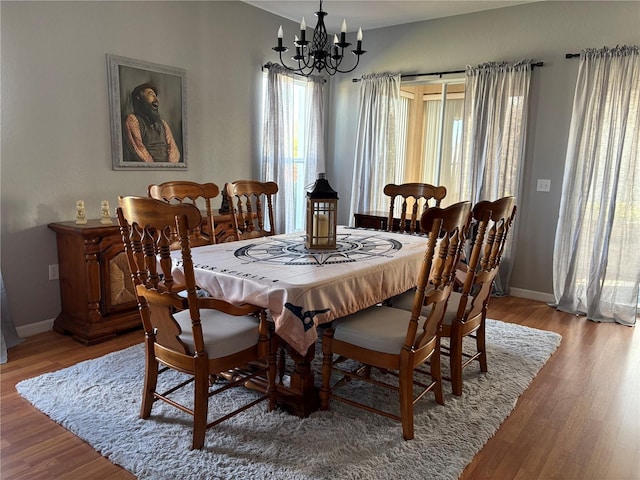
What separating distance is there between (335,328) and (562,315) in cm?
280

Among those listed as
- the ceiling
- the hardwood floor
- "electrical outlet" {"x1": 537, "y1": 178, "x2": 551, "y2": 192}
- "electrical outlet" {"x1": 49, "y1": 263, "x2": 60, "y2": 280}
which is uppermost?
the ceiling

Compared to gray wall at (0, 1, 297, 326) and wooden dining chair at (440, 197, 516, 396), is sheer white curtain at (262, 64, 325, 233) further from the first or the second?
wooden dining chair at (440, 197, 516, 396)

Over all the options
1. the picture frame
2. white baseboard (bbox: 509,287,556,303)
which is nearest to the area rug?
the picture frame

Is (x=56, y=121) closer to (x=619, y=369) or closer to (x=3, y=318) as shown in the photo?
(x=3, y=318)

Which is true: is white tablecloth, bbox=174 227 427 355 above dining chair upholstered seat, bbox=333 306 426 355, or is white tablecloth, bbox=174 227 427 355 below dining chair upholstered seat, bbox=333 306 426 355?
above

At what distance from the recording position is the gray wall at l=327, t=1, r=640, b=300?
4027 mm

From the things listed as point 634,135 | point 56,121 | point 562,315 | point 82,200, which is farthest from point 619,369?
point 56,121

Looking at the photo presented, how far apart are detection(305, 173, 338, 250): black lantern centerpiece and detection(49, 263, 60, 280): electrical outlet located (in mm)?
2004

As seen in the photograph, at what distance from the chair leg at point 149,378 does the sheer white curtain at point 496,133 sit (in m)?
3.52

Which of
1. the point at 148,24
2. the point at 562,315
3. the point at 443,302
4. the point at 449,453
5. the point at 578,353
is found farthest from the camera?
the point at 562,315

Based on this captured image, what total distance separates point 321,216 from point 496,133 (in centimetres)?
276

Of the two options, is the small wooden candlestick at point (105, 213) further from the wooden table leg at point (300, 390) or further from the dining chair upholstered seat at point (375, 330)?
the dining chair upholstered seat at point (375, 330)

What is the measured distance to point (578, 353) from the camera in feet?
10.6

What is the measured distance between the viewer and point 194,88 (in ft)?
13.7
